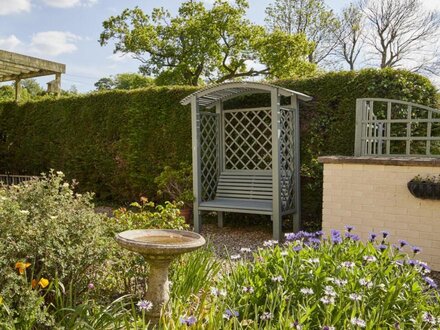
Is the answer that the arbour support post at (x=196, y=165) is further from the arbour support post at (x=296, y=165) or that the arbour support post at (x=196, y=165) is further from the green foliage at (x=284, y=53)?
the green foliage at (x=284, y=53)

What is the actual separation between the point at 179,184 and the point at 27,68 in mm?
5920

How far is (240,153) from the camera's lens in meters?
7.25

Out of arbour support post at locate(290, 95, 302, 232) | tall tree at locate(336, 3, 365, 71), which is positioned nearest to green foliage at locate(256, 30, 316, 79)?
tall tree at locate(336, 3, 365, 71)

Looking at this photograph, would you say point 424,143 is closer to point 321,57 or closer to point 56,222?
point 56,222

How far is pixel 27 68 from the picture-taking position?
34.8ft

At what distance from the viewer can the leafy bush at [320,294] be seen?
7.29 ft

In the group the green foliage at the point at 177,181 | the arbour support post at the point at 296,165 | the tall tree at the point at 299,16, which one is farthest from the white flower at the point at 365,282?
the tall tree at the point at 299,16

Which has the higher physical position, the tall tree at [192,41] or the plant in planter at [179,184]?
the tall tree at [192,41]

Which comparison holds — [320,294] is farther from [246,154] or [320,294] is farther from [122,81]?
[122,81]

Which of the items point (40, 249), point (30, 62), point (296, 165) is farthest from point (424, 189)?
point (30, 62)

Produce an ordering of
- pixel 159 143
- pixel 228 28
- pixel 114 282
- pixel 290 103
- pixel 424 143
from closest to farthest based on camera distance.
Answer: pixel 114 282
pixel 424 143
pixel 290 103
pixel 159 143
pixel 228 28

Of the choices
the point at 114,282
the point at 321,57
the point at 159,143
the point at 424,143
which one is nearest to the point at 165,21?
the point at 321,57

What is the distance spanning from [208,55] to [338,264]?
16555 mm

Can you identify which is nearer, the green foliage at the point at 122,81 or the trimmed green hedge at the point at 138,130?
the trimmed green hedge at the point at 138,130
